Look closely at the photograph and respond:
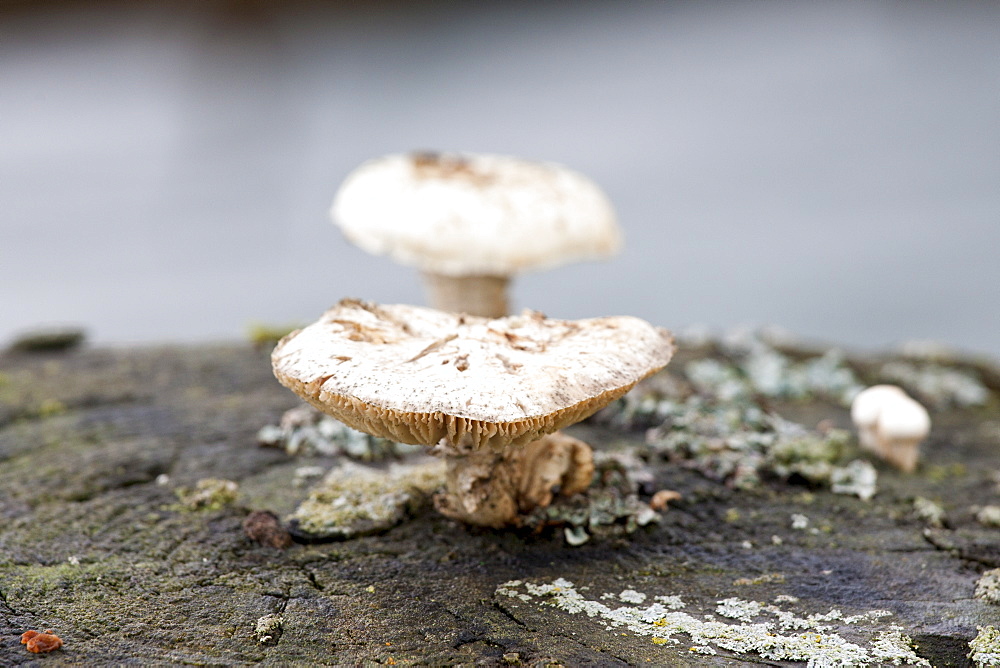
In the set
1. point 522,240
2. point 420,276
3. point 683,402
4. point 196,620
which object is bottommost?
point 196,620

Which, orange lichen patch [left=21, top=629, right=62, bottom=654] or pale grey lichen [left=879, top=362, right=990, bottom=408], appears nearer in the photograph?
orange lichen patch [left=21, top=629, right=62, bottom=654]

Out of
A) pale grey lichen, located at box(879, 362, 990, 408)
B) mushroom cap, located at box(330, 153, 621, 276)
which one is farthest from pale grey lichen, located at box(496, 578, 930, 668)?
pale grey lichen, located at box(879, 362, 990, 408)

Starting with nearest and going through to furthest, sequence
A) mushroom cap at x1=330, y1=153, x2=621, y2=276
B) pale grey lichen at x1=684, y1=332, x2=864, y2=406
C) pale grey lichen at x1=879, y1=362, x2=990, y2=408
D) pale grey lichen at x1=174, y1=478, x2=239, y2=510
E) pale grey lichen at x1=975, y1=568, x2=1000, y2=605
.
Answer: pale grey lichen at x1=975, y1=568, x2=1000, y2=605, pale grey lichen at x1=174, y1=478, x2=239, y2=510, mushroom cap at x1=330, y1=153, x2=621, y2=276, pale grey lichen at x1=684, y1=332, x2=864, y2=406, pale grey lichen at x1=879, y1=362, x2=990, y2=408

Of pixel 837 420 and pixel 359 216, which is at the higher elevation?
pixel 359 216

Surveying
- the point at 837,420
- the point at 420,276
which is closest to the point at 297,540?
the point at 420,276

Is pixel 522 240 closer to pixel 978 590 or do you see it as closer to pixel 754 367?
pixel 754 367

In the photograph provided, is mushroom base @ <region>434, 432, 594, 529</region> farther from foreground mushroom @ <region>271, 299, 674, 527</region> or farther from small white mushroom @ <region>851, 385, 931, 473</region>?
small white mushroom @ <region>851, 385, 931, 473</region>

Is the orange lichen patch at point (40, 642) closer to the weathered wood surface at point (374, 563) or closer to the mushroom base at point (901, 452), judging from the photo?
the weathered wood surface at point (374, 563)

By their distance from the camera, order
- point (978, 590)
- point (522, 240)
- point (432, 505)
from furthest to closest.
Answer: point (522, 240), point (432, 505), point (978, 590)
